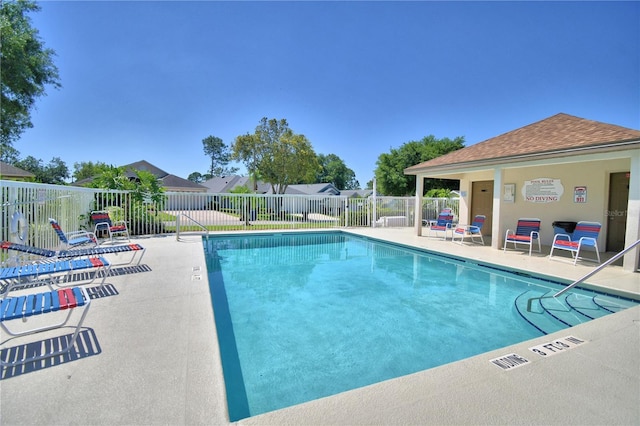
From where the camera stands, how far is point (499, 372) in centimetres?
248

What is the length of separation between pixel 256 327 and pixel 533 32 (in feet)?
43.6

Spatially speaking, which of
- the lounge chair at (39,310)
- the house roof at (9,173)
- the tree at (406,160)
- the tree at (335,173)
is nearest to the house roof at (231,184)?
the tree at (406,160)

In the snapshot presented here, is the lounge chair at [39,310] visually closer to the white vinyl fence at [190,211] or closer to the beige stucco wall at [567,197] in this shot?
the white vinyl fence at [190,211]

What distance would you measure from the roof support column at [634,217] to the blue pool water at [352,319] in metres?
1.75

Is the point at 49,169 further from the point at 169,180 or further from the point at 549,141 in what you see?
the point at 549,141

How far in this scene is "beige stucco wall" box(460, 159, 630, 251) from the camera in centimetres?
866

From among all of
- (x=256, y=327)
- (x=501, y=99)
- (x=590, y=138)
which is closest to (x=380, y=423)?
(x=256, y=327)

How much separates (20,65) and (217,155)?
62604 mm

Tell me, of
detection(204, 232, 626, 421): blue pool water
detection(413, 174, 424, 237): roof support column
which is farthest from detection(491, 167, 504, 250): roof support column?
detection(413, 174, 424, 237): roof support column

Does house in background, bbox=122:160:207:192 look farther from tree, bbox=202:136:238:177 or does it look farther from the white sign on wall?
tree, bbox=202:136:238:177

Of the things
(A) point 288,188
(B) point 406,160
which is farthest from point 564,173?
(A) point 288,188

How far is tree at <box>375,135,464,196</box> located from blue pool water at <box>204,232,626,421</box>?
26.7 m

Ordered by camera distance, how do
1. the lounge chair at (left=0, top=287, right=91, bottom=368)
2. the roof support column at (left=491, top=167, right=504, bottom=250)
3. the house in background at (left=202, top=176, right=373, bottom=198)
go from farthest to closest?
the house in background at (left=202, top=176, right=373, bottom=198)
the roof support column at (left=491, top=167, right=504, bottom=250)
the lounge chair at (left=0, top=287, right=91, bottom=368)

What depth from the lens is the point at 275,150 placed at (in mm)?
26000
